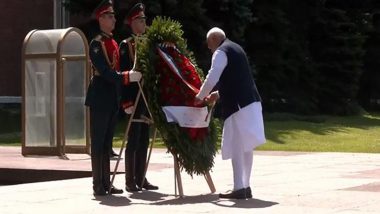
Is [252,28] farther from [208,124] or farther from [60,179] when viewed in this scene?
[208,124]

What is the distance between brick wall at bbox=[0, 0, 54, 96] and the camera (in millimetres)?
33625

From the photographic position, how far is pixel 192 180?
40.4ft

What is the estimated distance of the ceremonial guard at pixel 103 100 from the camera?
33.8 ft

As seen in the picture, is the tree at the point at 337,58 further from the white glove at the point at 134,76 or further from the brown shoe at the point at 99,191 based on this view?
the brown shoe at the point at 99,191

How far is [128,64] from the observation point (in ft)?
35.2

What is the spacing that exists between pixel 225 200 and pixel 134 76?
1900 mm

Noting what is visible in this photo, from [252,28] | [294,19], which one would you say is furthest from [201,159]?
[294,19]

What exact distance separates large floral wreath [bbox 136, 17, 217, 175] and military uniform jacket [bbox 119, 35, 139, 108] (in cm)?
27

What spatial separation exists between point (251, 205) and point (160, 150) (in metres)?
9.91

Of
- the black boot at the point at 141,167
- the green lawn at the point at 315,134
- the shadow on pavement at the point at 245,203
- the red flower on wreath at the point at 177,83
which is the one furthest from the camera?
the green lawn at the point at 315,134

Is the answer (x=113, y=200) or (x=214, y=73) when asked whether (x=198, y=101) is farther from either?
(x=113, y=200)

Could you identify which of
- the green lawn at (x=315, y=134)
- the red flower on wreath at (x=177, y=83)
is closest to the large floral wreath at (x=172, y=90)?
the red flower on wreath at (x=177, y=83)

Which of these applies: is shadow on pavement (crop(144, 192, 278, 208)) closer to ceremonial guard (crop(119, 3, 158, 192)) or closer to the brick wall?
ceremonial guard (crop(119, 3, 158, 192))

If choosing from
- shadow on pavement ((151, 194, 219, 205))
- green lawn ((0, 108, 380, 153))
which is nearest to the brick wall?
green lawn ((0, 108, 380, 153))
